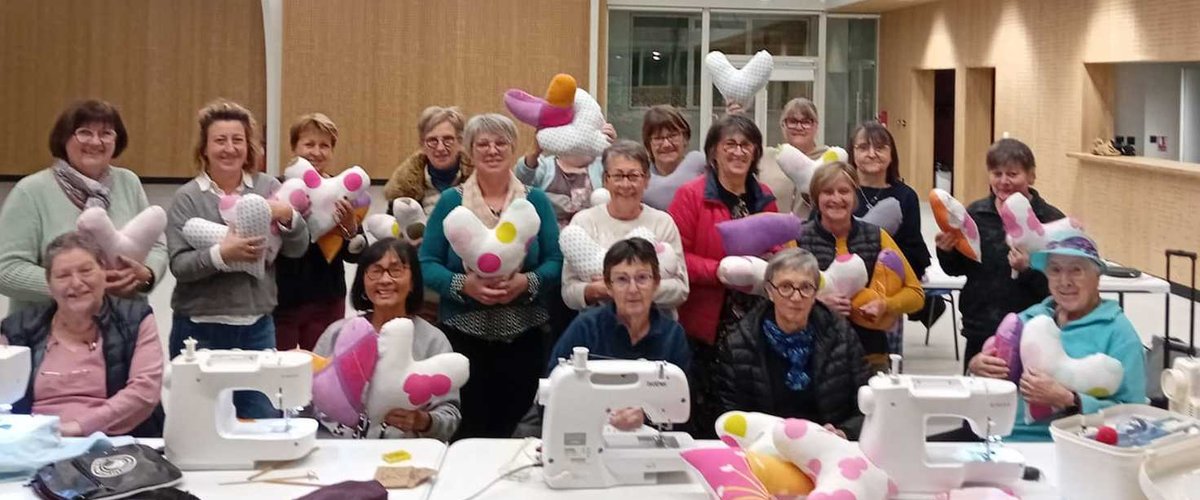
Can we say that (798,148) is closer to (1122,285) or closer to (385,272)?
(1122,285)

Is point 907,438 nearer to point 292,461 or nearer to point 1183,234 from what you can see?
point 292,461

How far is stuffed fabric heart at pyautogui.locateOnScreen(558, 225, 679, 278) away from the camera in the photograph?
3.15 metres

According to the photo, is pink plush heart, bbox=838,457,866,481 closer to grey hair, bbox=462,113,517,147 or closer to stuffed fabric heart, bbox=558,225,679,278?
stuffed fabric heart, bbox=558,225,679,278

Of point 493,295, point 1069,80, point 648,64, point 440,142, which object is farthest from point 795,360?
point 648,64

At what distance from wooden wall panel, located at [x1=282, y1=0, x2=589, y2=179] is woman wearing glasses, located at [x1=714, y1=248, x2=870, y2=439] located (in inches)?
395

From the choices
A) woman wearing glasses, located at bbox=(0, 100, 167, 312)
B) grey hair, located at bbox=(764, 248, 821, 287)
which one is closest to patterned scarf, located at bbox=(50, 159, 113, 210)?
woman wearing glasses, located at bbox=(0, 100, 167, 312)

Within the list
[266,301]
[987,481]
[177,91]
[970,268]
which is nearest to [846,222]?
[970,268]

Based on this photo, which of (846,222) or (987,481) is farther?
(846,222)

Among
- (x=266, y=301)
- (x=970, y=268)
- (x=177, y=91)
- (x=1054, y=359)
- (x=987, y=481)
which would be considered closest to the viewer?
(x=987, y=481)

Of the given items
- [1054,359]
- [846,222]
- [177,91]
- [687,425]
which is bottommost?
[687,425]

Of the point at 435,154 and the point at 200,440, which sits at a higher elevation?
the point at 435,154

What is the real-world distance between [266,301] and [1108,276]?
326 centimetres

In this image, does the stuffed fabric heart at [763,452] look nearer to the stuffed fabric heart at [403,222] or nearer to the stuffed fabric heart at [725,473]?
the stuffed fabric heart at [725,473]

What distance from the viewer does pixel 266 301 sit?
3.25m
